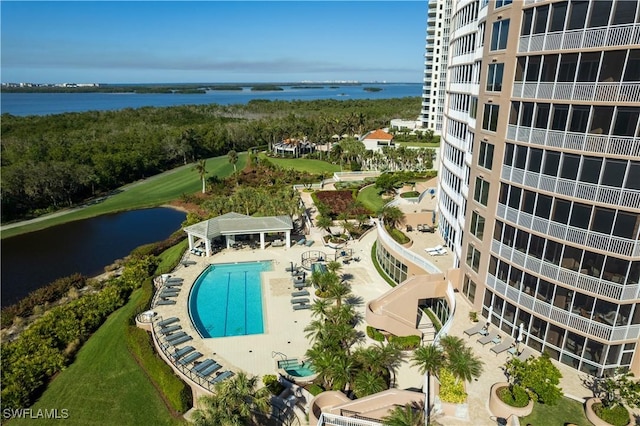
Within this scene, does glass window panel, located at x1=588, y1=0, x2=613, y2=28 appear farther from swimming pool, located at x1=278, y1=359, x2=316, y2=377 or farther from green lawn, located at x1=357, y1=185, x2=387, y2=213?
green lawn, located at x1=357, y1=185, x2=387, y2=213

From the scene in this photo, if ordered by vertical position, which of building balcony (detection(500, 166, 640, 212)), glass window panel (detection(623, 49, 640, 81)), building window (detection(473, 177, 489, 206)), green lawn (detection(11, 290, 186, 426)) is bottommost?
green lawn (detection(11, 290, 186, 426))

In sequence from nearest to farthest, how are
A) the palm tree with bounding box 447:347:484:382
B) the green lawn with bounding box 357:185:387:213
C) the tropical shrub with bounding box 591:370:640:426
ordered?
the tropical shrub with bounding box 591:370:640:426 < the palm tree with bounding box 447:347:484:382 < the green lawn with bounding box 357:185:387:213

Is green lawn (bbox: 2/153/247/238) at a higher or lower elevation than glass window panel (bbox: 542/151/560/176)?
lower

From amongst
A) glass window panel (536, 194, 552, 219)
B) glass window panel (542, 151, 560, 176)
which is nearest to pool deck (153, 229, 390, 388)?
glass window panel (536, 194, 552, 219)

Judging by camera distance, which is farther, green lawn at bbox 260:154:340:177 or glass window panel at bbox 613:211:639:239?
green lawn at bbox 260:154:340:177

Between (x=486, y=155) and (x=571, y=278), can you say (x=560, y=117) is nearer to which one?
(x=486, y=155)

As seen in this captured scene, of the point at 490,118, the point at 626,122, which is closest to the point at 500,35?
the point at 490,118

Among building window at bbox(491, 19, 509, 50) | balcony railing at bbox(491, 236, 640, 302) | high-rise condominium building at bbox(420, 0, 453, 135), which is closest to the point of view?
balcony railing at bbox(491, 236, 640, 302)

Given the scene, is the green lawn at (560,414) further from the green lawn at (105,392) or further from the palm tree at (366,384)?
the green lawn at (105,392)
